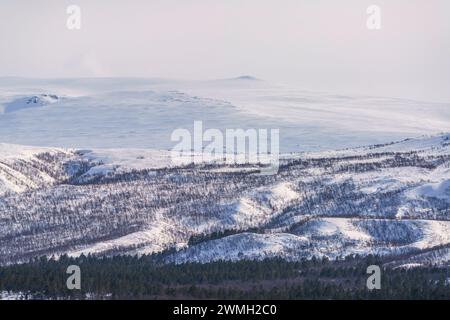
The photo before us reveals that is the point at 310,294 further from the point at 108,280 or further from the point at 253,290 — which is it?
the point at 108,280

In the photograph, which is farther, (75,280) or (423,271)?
(423,271)
